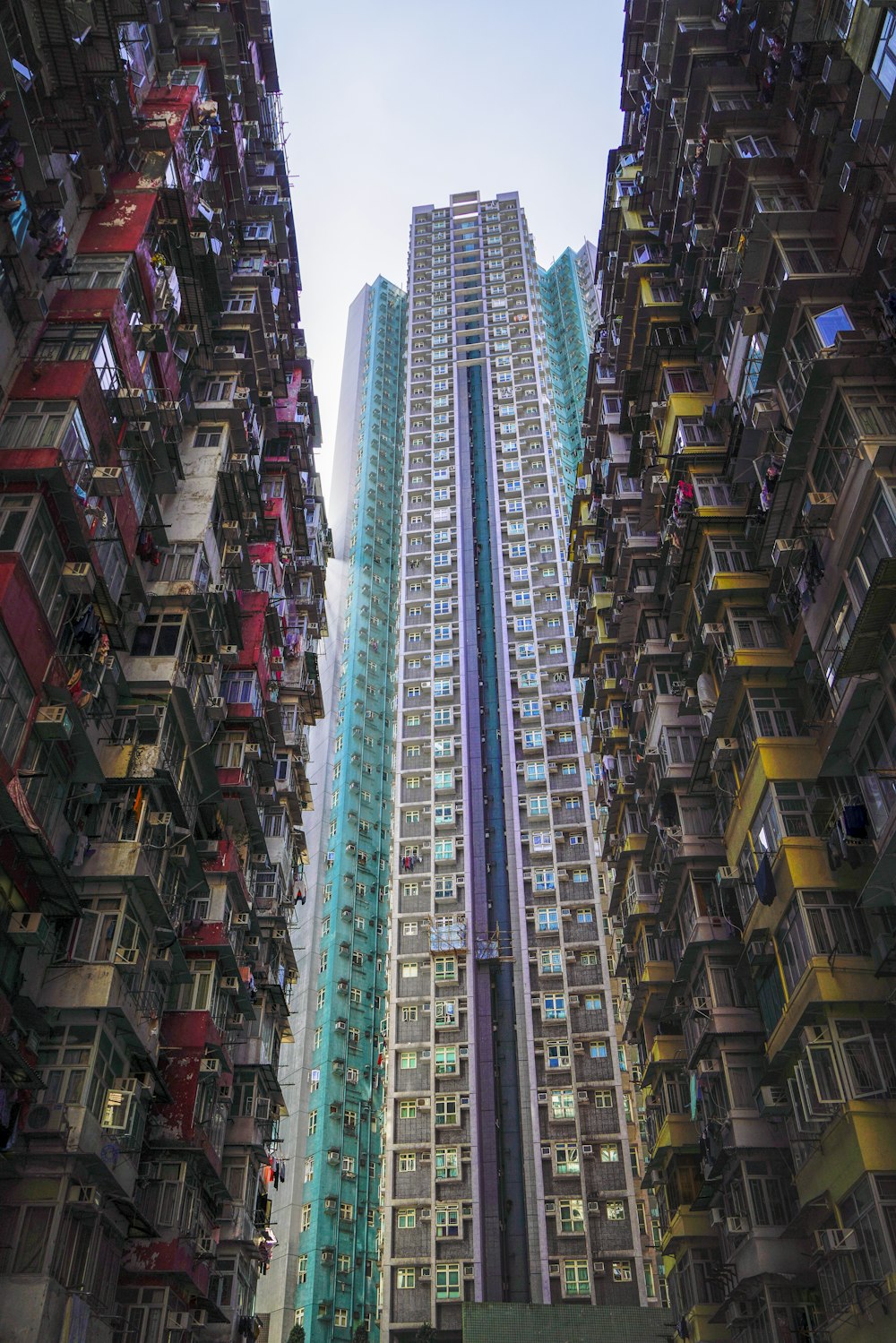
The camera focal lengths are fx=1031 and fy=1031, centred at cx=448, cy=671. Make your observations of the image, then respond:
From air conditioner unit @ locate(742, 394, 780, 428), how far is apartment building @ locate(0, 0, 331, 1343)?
16.6m

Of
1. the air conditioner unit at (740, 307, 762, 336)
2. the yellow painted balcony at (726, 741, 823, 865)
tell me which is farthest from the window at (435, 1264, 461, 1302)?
the air conditioner unit at (740, 307, 762, 336)

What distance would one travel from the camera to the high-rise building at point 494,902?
52.1m

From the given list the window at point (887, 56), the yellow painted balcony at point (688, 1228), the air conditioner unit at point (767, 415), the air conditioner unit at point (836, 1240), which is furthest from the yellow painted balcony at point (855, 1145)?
the window at point (887, 56)

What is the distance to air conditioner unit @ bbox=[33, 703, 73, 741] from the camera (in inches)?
886

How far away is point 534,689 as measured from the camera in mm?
75438

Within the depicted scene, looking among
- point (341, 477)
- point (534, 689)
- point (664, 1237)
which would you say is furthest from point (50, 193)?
point (341, 477)

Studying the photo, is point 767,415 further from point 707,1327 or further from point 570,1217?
point 570,1217

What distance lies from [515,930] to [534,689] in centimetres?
1893

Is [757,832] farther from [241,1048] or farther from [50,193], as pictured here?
[50,193]

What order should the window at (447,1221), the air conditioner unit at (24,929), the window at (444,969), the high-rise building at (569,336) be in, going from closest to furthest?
the air conditioner unit at (24,929), the window at (447,1221), the window at (444,969), the high-rise building at (569,336)

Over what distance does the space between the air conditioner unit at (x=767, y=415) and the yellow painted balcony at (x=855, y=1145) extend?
16.4 metres

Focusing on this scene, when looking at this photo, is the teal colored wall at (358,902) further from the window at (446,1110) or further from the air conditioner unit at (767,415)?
the air conditioner unit at (767,415)

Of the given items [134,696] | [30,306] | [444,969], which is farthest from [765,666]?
[444,969]

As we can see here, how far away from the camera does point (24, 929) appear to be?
848 inches
